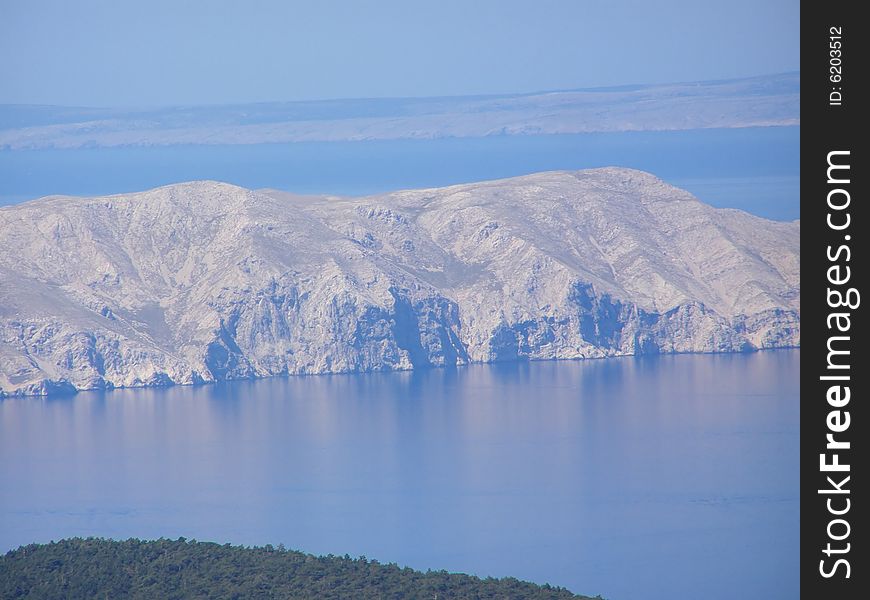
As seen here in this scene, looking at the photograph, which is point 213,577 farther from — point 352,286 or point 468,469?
point 352,286

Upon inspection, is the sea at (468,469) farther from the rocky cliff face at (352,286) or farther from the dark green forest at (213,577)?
the dark green forest at (213,577)

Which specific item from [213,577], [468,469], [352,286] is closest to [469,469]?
[468,469]

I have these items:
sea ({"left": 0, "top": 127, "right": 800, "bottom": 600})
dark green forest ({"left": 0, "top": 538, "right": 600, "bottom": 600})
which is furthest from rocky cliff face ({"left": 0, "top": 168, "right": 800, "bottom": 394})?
dark green forest ({"left": 0, "top": 538, "right": 600, "bottom": 600})

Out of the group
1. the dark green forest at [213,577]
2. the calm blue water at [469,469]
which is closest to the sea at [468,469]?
the calm blue water at [469,469]

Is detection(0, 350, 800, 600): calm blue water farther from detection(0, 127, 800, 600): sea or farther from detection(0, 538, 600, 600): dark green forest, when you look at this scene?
detection(0, 538, 600, 600): dark green forest

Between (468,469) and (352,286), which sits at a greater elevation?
(352,286)

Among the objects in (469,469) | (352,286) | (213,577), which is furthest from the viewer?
(352,286)
